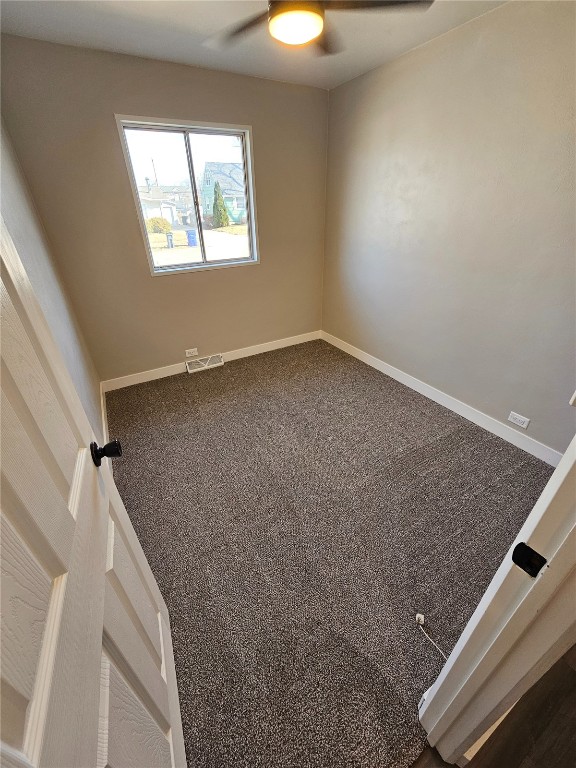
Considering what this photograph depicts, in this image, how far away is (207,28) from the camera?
1.90 meters

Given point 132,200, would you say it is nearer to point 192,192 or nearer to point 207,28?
point 192,192

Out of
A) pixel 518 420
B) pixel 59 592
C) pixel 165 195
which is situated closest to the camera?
pixel 59 592

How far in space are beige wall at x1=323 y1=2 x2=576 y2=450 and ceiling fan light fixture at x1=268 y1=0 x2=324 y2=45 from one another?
1.15 metres

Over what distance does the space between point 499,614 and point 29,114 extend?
3.33m

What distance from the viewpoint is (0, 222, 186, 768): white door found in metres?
0.38

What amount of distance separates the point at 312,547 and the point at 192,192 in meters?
2.90

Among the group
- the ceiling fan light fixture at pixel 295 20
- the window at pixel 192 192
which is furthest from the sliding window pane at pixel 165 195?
the ceiling fan light fixture at pixel 295 20

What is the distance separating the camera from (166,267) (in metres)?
2.95

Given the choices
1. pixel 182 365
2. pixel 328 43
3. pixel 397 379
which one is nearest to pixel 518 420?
pixel 397 379

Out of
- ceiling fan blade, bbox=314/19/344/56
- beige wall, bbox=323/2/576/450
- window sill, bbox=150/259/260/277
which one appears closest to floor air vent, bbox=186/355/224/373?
window sill, bbox=150/259/260/277

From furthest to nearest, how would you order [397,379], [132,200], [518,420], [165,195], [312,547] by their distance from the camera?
[397,379], [165,195], [132,200], [518,420], [312,547]

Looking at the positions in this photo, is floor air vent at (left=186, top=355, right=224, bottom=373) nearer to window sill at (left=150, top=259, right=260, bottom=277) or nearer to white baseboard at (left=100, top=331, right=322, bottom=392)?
white baseboard at (left=100, top=331, right=322, bottom=392)

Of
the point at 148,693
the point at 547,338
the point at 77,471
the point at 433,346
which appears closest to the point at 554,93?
the point at 547,338

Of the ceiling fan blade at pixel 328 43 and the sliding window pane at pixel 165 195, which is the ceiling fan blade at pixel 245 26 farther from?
the sliding window pane at pixel 165 195
